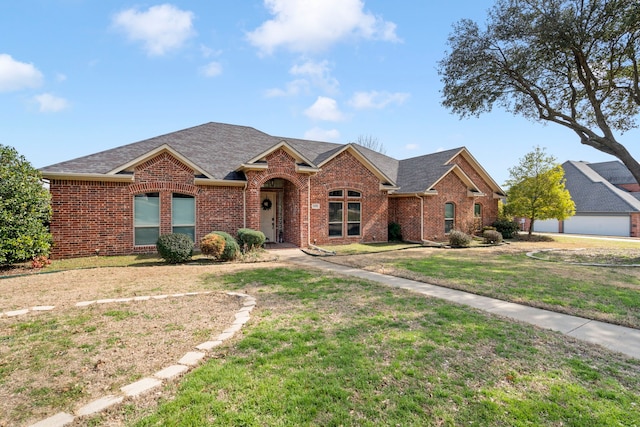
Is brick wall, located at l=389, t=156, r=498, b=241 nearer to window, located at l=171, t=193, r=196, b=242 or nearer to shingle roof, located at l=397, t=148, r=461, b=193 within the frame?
shingle roof, located at l=397, t=148, r=461, b=193

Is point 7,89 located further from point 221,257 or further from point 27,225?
point 221,257

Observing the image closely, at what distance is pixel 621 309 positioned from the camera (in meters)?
6.21

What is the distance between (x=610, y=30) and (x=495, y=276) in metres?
11.5

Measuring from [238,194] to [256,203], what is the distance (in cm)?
105

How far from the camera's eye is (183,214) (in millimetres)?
14047

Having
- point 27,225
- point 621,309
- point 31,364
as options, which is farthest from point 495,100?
point 27,225

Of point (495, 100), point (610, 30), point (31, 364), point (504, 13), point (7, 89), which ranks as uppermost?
point (504, 13)

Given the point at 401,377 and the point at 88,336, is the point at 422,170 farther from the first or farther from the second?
the point at 88,336

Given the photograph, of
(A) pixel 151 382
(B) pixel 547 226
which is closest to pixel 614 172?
(B) pixel 547 226

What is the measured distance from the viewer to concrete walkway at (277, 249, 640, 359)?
4.82 meters

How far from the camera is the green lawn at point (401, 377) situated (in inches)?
116

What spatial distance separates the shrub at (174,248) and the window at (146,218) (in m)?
2.40

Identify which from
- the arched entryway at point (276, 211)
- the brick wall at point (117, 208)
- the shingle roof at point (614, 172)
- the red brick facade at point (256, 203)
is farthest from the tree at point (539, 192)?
the shingle roof at point (614, 172)

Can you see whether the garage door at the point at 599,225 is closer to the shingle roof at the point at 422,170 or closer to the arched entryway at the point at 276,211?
the shingle roof at the point at 422,170
